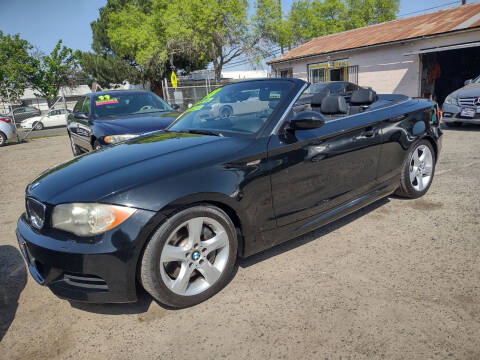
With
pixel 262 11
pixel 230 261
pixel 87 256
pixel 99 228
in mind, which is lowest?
pixel 230 261

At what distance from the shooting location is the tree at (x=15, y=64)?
1266 inches

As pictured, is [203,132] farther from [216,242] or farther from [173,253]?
[173,253]

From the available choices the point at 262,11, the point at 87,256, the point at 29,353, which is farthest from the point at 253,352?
the point at 262,11

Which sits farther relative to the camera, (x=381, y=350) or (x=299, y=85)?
(x=299, y=85)

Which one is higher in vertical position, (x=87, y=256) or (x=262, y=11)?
(x=262, y=11)

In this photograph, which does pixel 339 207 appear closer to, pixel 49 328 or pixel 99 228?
pixel 99 228

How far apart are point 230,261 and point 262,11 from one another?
85.6ft

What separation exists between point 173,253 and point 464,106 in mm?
8890

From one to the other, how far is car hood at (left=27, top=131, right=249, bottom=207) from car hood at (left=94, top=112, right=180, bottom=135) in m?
2.51

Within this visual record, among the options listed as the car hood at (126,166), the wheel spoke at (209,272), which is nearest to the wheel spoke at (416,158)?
the car hood at (126,166)

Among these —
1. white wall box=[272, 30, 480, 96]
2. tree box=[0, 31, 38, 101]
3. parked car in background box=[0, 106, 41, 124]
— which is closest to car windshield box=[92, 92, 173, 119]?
white wall box=[272, 30, 480, 96]

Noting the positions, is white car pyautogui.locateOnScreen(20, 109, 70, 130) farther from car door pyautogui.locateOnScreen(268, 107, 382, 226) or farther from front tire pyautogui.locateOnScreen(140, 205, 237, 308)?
front tire pyautogui.locateOnScreen(140, 205, 237, 308)

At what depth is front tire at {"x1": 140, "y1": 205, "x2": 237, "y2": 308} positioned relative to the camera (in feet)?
6.87

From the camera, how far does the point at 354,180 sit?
3.15m
